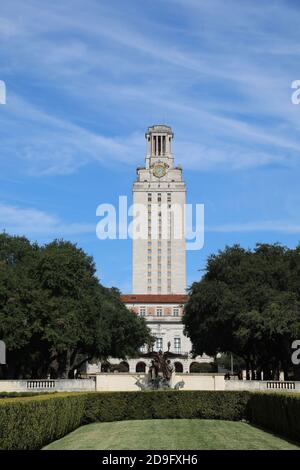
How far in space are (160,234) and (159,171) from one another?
1890 centimetres

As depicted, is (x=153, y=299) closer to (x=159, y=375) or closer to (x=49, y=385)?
(x=49, y=385)

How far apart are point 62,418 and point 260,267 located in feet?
136

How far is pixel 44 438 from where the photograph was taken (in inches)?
1001

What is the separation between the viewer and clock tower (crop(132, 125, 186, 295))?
7008 inches

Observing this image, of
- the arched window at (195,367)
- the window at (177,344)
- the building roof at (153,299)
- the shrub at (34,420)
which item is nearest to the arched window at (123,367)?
the arched window at (195,367)

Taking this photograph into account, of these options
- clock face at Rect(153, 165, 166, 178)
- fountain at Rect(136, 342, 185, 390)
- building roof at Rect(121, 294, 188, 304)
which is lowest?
fountain at Rect(136, 342, 185, 390)

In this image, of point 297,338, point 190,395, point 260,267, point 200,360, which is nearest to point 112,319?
point 260,267

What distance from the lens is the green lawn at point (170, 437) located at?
24.2 meters

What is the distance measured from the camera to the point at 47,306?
60.7 metres

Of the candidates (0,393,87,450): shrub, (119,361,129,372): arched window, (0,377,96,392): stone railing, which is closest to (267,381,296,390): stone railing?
(0,377,96,392): stone railing

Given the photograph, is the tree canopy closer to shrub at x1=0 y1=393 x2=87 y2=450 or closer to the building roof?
shrub at x1=0 y1=393 x2=87 y2=450

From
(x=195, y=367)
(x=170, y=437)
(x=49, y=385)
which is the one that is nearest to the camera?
(x=170, y=437)

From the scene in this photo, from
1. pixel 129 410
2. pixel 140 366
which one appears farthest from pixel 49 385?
pixel 140 366
